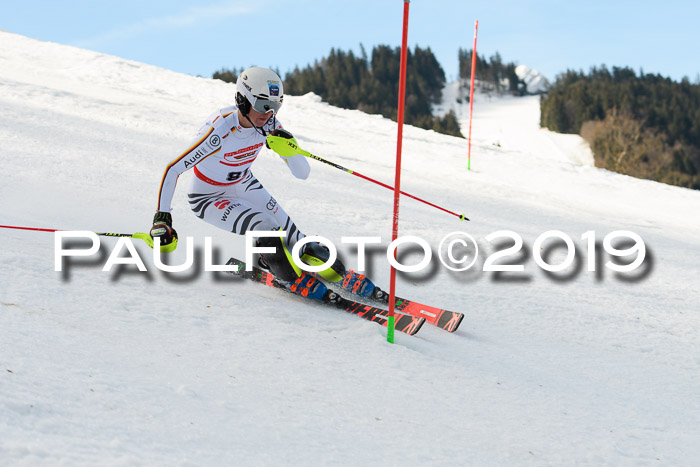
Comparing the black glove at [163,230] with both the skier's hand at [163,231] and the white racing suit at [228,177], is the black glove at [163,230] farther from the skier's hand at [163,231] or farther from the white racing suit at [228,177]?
the white racing suit at [228,177]

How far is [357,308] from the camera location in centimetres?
441

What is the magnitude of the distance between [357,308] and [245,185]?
4.19 ft

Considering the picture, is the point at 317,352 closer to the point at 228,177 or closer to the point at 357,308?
the point at 357,308

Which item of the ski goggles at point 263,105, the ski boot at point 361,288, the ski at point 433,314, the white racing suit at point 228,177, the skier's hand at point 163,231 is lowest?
the ski at point 433,314

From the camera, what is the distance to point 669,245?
808 cm

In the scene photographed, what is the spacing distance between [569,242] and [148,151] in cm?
613

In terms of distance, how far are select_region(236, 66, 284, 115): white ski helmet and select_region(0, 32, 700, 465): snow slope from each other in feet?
4.31

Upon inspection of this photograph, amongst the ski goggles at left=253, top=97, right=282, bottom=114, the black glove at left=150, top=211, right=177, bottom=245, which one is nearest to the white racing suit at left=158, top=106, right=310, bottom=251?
the black glove at left=150, top=211, right=177, bottom=245

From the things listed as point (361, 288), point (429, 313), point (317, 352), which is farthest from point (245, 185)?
point (317, 352)

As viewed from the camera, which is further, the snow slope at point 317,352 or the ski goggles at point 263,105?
the ski goggles at point 263,105

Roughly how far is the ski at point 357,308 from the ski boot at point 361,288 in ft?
0.48

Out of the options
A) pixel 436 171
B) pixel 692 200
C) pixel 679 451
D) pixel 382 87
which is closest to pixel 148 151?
pixel 436 171

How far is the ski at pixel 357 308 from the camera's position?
13.2 ft

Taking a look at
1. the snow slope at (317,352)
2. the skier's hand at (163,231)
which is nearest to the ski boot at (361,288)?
the snow slope at (317,352)
